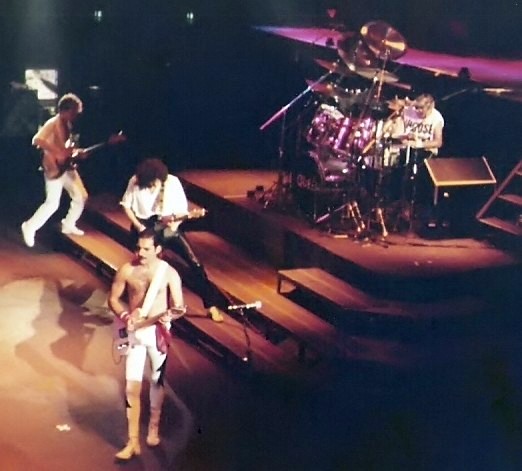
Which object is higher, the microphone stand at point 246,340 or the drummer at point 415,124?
the drummer at point 415,124

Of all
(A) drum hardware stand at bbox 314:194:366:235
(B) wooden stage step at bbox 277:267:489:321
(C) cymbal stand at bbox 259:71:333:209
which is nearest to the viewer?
(B) wooden stage step at bbox 277:267:489:321

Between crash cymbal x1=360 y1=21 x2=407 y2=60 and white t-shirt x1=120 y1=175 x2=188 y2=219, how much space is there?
9.46 ft

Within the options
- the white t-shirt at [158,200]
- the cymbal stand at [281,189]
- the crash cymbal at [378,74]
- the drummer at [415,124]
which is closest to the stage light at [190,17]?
the cymbal stand at [281,189]

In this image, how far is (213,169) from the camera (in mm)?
14141

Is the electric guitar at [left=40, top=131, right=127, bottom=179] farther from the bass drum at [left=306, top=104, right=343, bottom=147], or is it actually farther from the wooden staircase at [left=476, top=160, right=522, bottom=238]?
the wooden staircase at [left=476, top=160, right=522, bottom=238]

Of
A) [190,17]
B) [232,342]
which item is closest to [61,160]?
[232,342]

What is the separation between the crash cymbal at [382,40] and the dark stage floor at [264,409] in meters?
2.28

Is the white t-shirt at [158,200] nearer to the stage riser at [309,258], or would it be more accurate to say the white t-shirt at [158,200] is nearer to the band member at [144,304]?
the stage riser at [309,258]

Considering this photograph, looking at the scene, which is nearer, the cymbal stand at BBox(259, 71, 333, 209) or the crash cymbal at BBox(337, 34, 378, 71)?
the crash cymbal at BBox(337, 34, 378, 71)

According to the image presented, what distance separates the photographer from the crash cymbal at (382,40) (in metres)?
10.9

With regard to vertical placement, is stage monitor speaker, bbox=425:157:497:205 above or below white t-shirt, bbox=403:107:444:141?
below

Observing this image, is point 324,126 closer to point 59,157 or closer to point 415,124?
point 415,124

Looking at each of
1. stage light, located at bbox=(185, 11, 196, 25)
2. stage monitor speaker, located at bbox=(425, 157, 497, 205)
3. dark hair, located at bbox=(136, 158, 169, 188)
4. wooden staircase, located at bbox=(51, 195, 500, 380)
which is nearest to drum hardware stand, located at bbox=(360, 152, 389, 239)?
stage monitor speaker, located at bbox=(425, 157, 497, 205)

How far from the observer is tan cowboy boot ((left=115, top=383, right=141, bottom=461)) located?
7180 millimetres
